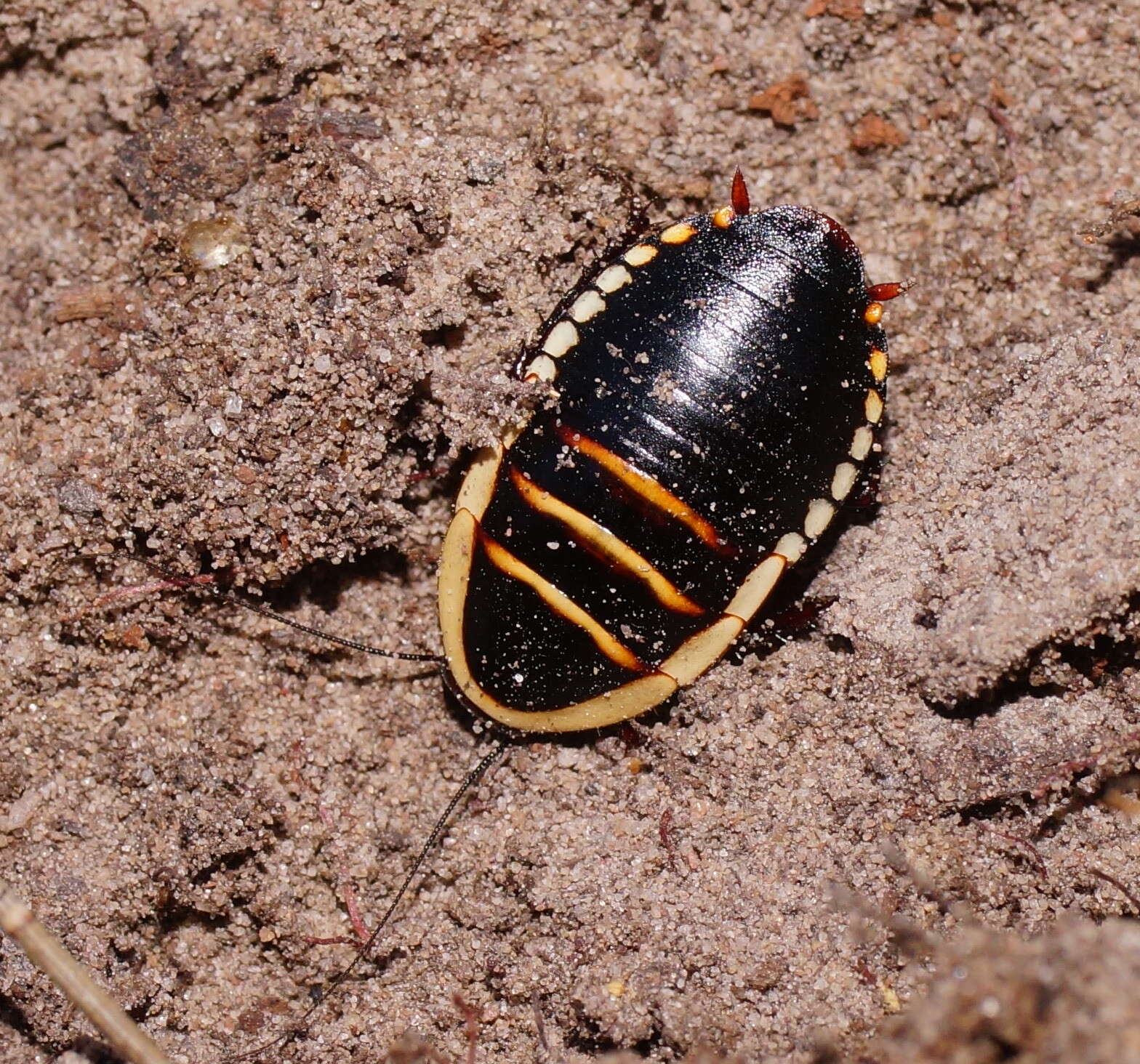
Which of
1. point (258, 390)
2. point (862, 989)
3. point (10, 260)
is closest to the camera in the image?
point (862, 989)

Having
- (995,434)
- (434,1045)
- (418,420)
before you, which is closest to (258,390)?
(418,420)

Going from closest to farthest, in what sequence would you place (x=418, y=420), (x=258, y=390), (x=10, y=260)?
(x=258, y=390)
(x=418, y=420)
(x=10, y=260)

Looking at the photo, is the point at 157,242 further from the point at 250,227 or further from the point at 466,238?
the point at 466,238

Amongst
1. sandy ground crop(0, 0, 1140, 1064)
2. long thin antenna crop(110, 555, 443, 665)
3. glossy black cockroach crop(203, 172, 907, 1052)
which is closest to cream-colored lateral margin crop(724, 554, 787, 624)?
glossy black cockroach crop(203, 172, 907, 1052)

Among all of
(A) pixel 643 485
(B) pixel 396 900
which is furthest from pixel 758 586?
(B) pixel 396 900

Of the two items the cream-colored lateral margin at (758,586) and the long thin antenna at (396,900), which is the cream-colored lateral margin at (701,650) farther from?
the long thin antenna at (396,900)

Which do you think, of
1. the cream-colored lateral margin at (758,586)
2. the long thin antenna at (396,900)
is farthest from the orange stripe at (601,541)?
the long thin antenna at (396,900)

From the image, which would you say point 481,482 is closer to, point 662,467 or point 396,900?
point 662,467

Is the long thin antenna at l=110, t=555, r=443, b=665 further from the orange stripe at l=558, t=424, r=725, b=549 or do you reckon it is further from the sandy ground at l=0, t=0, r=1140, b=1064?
the orange stripe at l=558, t=424, r=725, b=549
